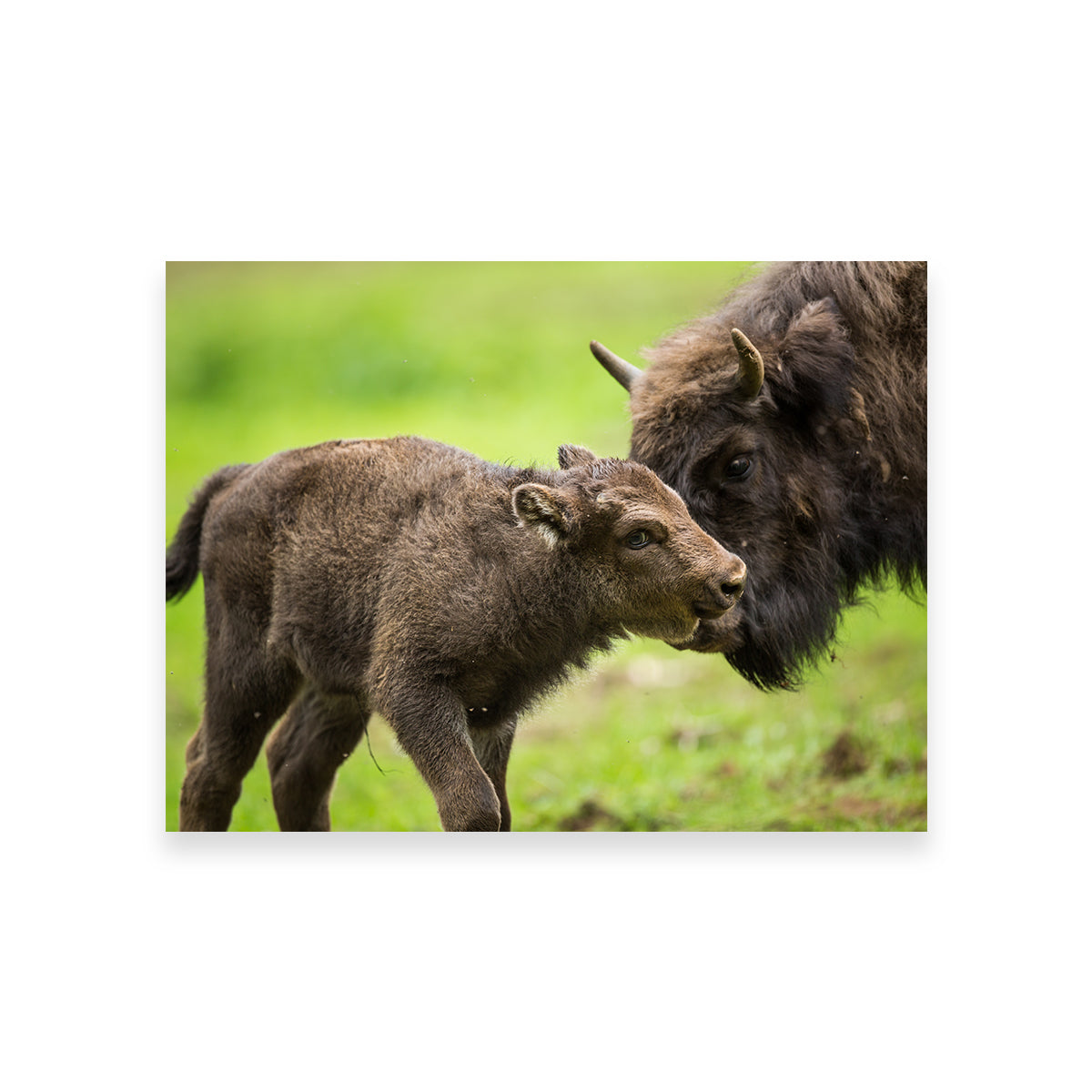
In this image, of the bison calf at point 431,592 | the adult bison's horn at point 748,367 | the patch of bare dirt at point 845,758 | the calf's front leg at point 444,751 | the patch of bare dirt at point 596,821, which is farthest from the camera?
the patch of bare dirt at point 845,758

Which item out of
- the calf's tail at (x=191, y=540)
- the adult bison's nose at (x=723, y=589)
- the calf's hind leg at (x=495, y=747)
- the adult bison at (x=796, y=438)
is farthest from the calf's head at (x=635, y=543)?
the calf's tail at (x=191, y=540)

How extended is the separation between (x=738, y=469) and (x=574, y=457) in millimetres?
726

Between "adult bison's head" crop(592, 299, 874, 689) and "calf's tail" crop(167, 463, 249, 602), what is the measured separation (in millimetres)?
1243

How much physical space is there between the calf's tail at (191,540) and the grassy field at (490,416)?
32cm

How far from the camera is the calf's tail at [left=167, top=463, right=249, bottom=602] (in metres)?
4.09

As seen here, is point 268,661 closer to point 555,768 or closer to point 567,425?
point 567,425

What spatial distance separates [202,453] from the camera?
15.3ft

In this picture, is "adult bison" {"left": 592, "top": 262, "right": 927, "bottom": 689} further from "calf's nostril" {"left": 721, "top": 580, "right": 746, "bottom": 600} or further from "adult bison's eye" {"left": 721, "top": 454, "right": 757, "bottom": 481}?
"calf's nostril" {"left": 721, "top": 580, "right": 746, "bottom": 600}

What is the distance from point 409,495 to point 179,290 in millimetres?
1480

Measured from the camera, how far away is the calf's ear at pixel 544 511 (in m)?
3.36

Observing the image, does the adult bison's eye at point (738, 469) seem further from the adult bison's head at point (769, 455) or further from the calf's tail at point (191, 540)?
the calf's tail at point (191, 540)

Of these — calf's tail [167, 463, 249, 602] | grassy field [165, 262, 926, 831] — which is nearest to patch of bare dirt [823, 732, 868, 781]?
grassy field [165, 262, 926, 831]
